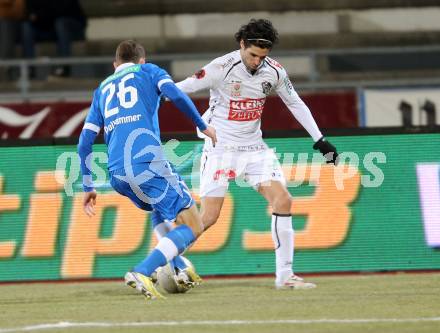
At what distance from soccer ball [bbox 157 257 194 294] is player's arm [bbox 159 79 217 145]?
3.89 feet

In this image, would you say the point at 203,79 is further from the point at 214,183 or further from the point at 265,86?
the point at 214,183

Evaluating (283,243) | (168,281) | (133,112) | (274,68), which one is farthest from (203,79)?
(168,281)

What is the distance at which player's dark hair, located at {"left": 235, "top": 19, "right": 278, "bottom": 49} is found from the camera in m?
9.83

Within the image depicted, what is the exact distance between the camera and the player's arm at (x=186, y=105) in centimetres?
910

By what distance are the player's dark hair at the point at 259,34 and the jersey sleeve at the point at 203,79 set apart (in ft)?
1.13

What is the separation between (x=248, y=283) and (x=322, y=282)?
1.96 feet

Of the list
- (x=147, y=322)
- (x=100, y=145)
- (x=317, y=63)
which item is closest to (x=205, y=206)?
(x=100, y=145)

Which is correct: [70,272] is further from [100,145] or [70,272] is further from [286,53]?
[286,53]

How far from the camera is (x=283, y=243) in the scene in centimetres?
1016

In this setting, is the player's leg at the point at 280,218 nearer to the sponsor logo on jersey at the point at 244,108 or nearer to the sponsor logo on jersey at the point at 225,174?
the sponsor logo on jersey at the point at 225,174

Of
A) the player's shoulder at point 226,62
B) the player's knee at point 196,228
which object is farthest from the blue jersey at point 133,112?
the player's shoulder at point 226,62

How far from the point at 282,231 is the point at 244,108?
1.00 meters

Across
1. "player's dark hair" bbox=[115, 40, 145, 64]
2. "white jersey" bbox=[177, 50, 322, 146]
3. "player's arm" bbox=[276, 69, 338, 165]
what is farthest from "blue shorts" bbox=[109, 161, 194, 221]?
"player's arm" bbox=[276, 69, 338, 165]

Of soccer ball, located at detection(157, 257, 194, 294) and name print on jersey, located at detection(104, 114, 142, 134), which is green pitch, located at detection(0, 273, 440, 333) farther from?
name print on jersey, located at detection(104, 114, 142, 134)
